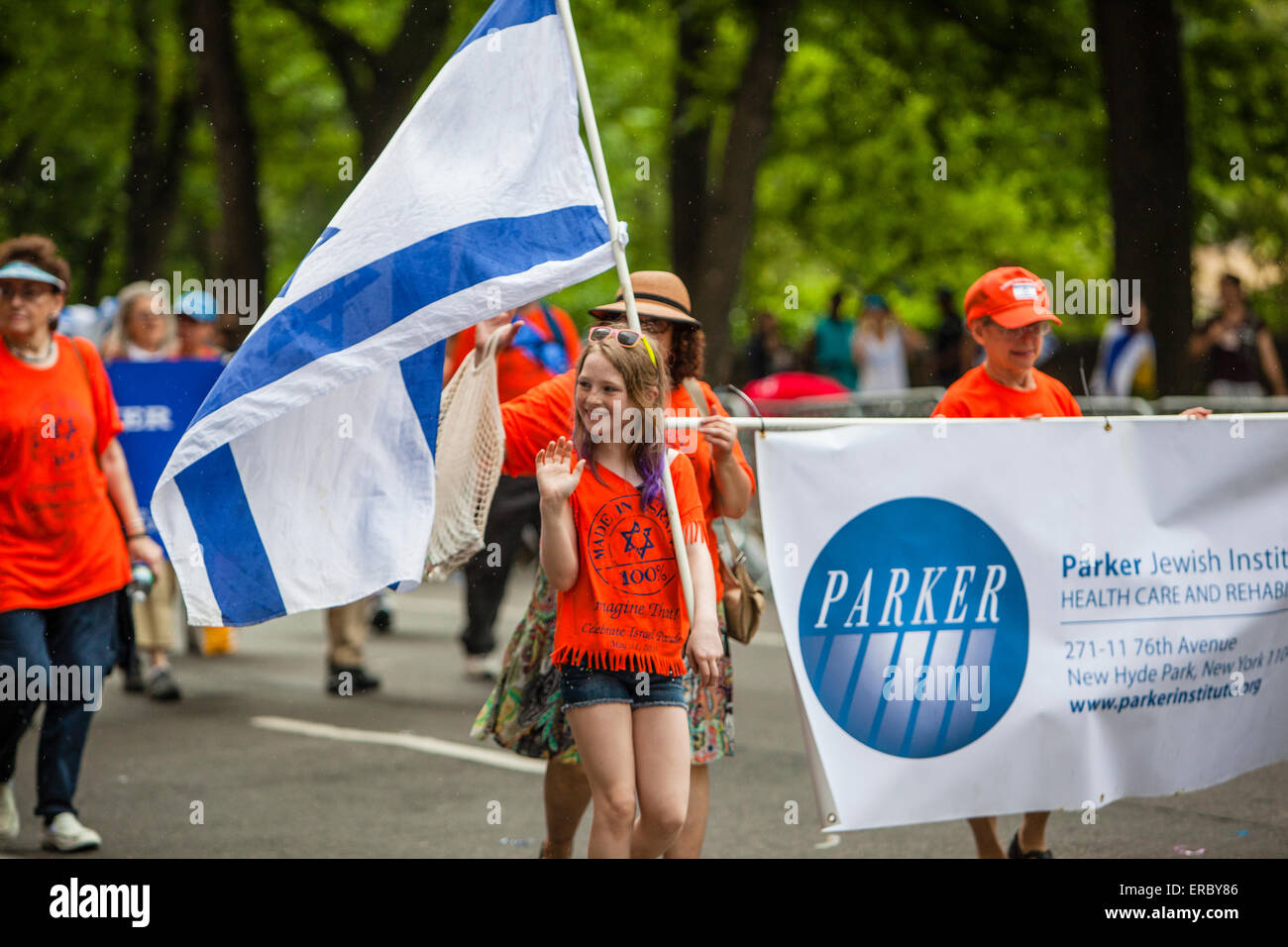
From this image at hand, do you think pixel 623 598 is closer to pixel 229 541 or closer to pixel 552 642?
pixel 552 642

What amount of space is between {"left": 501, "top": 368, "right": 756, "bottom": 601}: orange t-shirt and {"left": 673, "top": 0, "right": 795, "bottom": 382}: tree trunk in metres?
11.0

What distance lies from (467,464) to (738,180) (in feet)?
39.3

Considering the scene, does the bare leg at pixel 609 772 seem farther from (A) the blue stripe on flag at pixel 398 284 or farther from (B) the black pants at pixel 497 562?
(B) the black pants at pixel 497 562

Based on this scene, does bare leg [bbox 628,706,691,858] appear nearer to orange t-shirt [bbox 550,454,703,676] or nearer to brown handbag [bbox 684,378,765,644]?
orange t-shirt [bbox 550,454,703,676]

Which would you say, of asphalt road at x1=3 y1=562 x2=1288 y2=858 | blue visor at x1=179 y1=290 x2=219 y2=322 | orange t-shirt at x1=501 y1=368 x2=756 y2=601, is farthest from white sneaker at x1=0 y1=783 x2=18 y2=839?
blue visor at x1=179 y1=290 x2=219 y2=322

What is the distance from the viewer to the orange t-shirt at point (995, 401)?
518 cm

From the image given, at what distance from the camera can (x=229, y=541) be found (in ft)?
13.5

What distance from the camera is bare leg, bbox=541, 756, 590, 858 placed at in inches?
185

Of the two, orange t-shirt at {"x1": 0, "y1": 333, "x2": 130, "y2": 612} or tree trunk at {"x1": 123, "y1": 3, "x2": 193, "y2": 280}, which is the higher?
tree trunk at {"x1": 123, "y1": 3, "x2": 193, "y2": 280}

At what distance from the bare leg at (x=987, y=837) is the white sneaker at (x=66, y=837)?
311 centimetres

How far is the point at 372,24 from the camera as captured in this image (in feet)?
89.0

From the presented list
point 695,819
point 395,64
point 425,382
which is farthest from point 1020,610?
point 395,64
